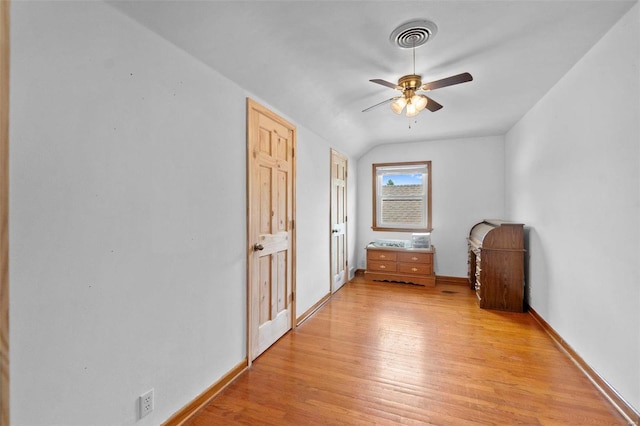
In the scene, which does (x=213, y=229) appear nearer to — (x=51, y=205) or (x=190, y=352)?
(x=190, y=352)

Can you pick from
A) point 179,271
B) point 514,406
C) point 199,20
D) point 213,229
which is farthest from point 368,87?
point 514,406

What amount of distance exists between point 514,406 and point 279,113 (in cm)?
301

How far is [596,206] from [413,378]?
1881 millimetres

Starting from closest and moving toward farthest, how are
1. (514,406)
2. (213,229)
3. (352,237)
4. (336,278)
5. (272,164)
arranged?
(514,406), (213,229), (272,164), (336,278), (352,237)

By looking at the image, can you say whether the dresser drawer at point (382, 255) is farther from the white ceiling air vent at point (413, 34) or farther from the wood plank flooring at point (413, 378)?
the white ceiling air vent at point (413, 34)

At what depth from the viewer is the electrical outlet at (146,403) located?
160cm

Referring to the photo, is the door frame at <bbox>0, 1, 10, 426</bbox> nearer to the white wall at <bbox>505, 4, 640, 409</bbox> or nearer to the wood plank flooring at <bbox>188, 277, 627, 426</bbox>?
the wood plank flooring at <bbox>188, 277, 627, 426</bbox>

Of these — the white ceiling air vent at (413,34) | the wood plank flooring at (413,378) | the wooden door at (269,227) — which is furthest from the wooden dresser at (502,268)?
the white ceiling air vent at (413,34)

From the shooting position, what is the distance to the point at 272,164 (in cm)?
285

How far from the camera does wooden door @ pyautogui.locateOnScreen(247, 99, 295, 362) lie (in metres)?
2.54

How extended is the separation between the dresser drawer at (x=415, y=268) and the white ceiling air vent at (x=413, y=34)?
3691 millimetres

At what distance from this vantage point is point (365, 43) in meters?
2.12

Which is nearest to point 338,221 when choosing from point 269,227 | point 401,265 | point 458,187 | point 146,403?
point 401,265

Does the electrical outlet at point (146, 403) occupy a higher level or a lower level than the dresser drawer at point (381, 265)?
lower
